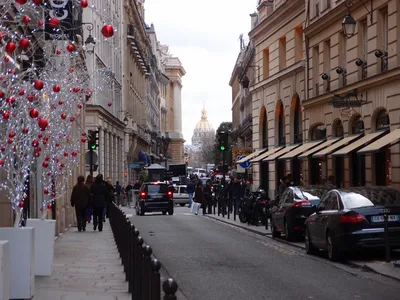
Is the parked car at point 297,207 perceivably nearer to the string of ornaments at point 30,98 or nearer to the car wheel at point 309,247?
the car wheel at point 309,247

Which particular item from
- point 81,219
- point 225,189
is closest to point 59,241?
point 81,219

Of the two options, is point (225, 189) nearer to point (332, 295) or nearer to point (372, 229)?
point (372, 229)

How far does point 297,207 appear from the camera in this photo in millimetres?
23703

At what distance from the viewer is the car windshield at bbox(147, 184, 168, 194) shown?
149ft

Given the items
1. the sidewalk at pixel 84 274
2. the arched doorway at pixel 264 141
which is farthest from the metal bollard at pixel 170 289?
the arched doorway at pixel 264 141

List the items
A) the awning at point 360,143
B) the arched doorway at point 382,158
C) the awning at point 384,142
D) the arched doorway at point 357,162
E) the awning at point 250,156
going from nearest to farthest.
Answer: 1. the awning at point 384,142
2. the awning at point 360,143
3. the arched doorway at point 382,158
4. the arched doorway at point 357,162
5. the awning at point 250,156

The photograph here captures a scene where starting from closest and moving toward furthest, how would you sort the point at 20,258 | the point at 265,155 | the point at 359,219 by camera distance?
the point at 20,258 < the point at 359,219 < the point at 265,155

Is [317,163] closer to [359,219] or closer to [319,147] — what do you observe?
[319,147]

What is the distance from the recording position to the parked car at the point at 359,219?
17.8m

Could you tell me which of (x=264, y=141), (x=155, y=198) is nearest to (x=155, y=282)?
(x=155, y=198)

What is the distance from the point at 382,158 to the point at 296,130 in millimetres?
13101

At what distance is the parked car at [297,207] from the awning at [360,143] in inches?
224

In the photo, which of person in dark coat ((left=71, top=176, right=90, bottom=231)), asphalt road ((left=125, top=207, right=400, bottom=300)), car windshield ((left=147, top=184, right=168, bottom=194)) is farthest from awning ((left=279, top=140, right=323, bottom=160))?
asphalt road ((left=125, top=207, right=400, bottom=300))

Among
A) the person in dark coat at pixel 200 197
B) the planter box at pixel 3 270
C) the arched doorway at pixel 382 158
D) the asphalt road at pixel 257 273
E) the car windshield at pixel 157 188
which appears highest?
the arched doorway at pixel 382 158
